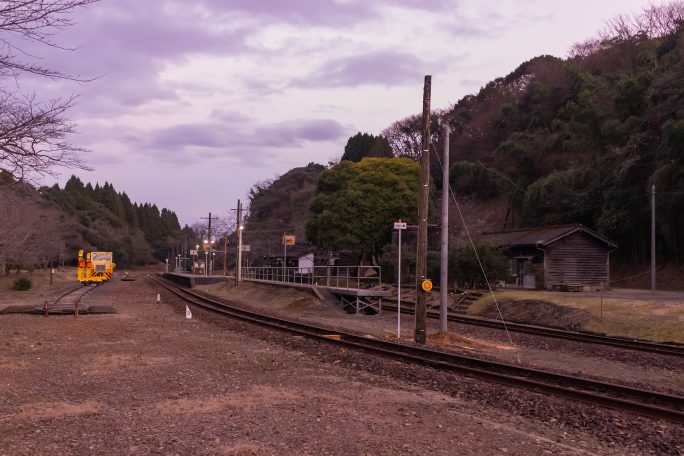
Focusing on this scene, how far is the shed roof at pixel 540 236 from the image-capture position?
39344 mm

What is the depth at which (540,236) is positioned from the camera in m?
40.7

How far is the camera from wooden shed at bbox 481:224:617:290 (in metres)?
39.6

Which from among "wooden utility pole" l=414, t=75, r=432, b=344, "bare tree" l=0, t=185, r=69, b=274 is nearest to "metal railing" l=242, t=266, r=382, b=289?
"wooden utility pole" l=414, t=75, r=432, b=344

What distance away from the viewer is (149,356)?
13.4 m

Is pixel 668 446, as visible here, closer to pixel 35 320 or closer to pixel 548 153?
pixel 35 320

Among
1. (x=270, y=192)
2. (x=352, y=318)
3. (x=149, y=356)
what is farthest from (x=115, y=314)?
(x=270, y=192)

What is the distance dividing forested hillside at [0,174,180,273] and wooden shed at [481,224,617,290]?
33.9 metres

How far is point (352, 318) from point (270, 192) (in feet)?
318

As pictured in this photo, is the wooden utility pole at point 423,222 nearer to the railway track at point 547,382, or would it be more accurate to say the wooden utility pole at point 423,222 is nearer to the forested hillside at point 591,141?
the railway track at point 547,382

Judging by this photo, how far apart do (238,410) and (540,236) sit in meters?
35.4

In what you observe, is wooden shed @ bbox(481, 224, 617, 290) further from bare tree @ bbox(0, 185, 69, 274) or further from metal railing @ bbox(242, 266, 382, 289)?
bare tree @ bbox(0, 185, 69, 274)

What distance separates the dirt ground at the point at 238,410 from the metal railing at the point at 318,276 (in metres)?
19.3

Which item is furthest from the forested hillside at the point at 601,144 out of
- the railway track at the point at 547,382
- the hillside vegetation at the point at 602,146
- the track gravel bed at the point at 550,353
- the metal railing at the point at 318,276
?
the railway track at the point at 547,382

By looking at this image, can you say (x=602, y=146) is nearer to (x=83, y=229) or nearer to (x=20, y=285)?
(x=20, y=285)
